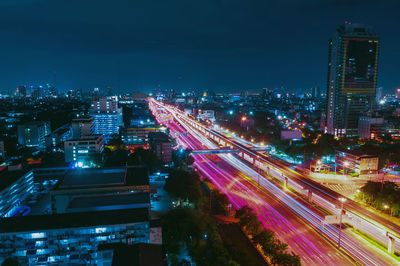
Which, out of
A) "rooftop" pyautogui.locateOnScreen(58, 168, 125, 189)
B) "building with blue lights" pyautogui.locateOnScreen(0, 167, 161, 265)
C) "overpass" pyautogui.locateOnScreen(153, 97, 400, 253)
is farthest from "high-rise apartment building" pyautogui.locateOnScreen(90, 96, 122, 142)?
"building with blue lights" pyautogui.locateOnScreen(0, 167, 161, 265)

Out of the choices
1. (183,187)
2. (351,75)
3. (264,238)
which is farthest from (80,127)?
(351,75)

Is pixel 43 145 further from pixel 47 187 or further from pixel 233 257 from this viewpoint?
pixel 233 257

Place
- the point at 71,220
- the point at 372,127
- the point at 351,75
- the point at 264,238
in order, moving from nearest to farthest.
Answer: the point at 71,220 < the point at 264,238 < the point at 372,127 < the point at 351,75

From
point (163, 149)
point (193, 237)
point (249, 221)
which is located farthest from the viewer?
point (163, 149)

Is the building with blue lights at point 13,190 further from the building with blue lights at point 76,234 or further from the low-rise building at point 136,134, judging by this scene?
the low-rise building at point 136,134

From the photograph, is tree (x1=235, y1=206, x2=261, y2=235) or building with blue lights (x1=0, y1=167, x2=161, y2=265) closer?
building with blue lights (x1=0, y1=167, x2=161, y2=265)

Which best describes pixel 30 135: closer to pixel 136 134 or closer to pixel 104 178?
pixel 136 134

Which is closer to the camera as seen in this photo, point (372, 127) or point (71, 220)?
point (71, 220)

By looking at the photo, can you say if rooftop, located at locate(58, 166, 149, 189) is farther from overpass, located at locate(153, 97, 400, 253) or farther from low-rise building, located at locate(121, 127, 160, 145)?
low-rise building, located at locate(121, 127, 160, 145)
